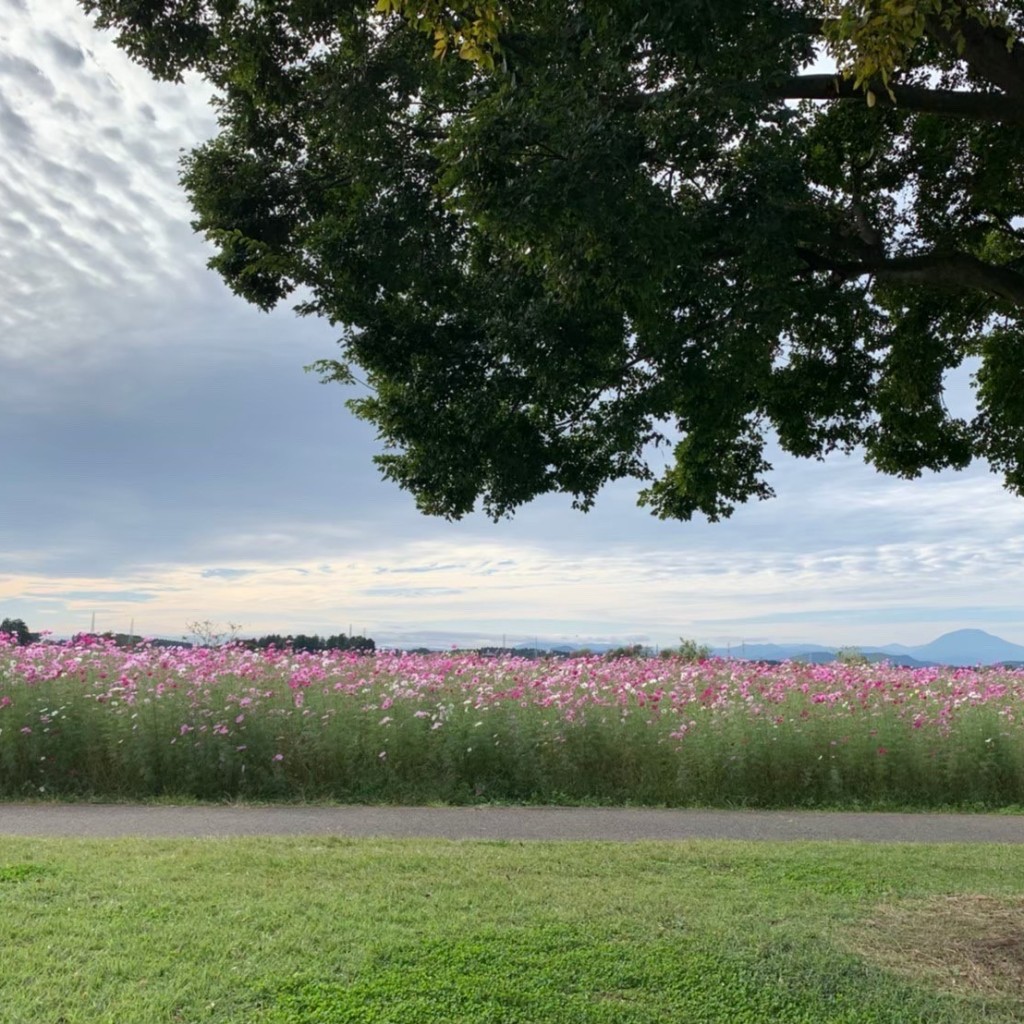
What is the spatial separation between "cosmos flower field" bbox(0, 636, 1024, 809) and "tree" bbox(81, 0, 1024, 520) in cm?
261

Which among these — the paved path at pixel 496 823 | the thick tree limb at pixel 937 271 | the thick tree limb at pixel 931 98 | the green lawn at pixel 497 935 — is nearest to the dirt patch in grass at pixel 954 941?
the green lawn at pixel 497 935

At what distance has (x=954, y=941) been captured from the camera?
5.84 m

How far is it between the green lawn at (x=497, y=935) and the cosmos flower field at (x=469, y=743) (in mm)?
2684

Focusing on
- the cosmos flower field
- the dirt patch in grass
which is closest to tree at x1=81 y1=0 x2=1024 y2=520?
the cosmos flower field

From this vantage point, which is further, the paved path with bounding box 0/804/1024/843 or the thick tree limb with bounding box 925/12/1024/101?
the paved path with bounding box 0/804/1024/843

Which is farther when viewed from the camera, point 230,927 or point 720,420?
point 720,420

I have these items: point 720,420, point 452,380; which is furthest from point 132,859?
point 720,420

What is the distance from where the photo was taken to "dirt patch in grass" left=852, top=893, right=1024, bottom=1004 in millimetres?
5344

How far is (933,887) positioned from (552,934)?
3.07m

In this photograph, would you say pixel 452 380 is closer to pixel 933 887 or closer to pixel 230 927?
pixel 230 927

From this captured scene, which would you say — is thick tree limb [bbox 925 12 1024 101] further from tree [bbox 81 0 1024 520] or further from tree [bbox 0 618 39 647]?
tree [bbox 0 618 39 647]

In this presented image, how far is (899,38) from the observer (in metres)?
5.29

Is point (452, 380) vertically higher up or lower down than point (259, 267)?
lower down

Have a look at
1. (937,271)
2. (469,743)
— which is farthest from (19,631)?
(937,271)
